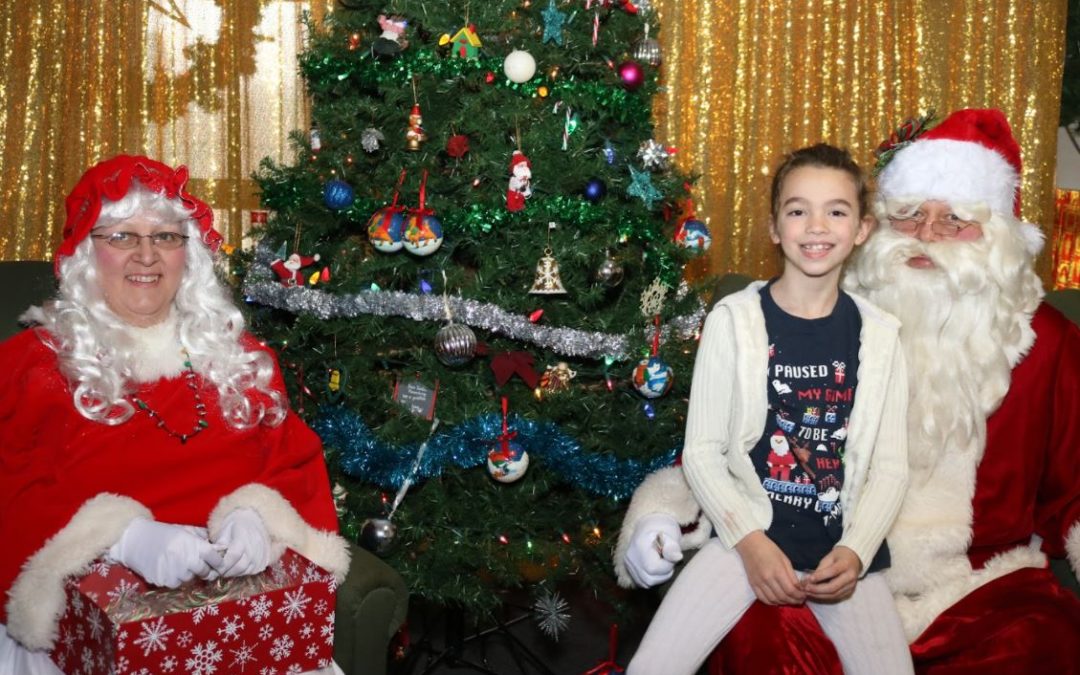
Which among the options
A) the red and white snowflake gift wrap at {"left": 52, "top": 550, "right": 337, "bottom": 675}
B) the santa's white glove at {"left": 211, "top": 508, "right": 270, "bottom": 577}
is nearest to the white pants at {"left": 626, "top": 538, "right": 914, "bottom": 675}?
the red and white snowflake gift wrap at {"left": 52, "top": 550, "right": 337, "bottom": 675}

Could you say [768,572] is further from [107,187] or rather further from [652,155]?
[107,187]

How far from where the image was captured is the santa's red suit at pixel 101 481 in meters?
2.28

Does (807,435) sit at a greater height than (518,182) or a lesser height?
lesser

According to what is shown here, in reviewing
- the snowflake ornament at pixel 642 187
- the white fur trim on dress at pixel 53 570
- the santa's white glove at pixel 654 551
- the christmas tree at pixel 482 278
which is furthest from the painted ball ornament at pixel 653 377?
the white fur trim on dress at pixel 53 570

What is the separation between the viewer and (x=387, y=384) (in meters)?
3.52

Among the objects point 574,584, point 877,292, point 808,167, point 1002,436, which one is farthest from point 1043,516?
point 574,584

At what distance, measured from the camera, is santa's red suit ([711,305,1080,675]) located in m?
2.38

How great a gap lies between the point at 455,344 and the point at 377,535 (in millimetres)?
699

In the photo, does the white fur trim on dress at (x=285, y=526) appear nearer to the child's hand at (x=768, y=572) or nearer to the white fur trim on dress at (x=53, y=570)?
the white fur trim on dress at (x=53, y=570)

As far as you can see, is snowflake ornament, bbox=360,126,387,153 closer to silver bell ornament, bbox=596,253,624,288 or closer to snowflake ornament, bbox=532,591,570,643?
silver bell ornament, bbox=596,253,624,288

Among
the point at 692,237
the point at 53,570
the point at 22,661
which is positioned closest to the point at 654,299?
the point at 692,237

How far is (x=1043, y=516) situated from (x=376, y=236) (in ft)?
7.08

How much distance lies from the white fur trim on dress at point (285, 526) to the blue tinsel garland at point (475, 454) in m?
0.82

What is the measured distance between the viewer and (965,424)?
2.77 meters
